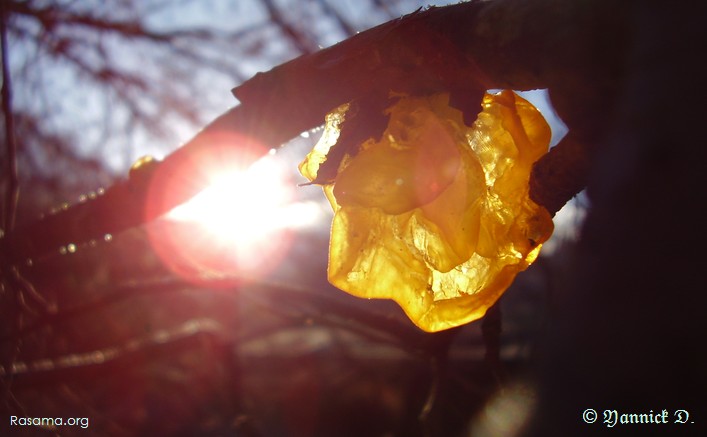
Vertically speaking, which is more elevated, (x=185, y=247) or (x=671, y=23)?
(x=671, y=23)

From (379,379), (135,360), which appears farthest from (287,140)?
(379,379)

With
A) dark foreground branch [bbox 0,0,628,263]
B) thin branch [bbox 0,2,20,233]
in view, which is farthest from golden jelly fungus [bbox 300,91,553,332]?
thin branch [bbox 0,2,20,233]

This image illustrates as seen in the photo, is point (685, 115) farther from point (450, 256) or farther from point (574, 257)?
point (450, 256)

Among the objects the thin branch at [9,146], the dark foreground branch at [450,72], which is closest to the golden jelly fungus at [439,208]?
the dark foreground branch at [450,72]

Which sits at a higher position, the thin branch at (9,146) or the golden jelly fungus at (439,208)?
the thin branch at (9,146)

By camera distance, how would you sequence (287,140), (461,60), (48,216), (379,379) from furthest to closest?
(379,379), (48,216), (287,140), (461,60)

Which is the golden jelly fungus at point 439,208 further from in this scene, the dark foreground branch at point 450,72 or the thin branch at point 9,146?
the thin branch at point 9,146

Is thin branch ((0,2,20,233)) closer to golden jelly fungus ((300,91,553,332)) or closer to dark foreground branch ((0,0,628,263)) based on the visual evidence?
dark foreground branch ((0,0,628,263))

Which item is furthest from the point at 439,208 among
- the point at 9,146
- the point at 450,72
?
the point at 9,146
